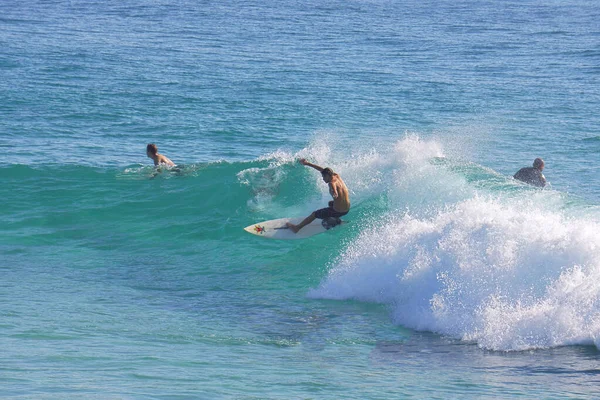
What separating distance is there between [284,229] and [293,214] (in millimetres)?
1701

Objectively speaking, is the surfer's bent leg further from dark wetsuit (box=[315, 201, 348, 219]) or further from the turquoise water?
the turquoise water

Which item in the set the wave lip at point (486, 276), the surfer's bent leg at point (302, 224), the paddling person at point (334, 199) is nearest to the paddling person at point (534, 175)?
the wave lip at point (486, 276)

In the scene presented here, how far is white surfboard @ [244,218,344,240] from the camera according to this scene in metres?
16.7

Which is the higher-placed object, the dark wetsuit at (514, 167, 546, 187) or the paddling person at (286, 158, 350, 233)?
the dark wetsuit at (514, 167, 546, 187)

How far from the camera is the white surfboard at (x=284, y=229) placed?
656 inches

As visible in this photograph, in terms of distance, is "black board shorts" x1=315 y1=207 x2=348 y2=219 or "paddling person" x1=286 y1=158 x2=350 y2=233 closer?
"paddling person" x1=286 y1=158 x2=350 y2=233

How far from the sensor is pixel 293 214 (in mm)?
18500

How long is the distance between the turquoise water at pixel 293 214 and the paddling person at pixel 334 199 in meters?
0.67

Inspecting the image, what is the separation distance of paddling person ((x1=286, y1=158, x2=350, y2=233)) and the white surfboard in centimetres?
12

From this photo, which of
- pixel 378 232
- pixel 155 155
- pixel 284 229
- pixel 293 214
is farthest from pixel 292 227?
pixel 155 155

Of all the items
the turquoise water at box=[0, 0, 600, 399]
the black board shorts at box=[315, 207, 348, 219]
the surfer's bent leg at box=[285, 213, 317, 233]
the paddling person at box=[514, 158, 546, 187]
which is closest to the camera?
the turquoise water at box=[0, 0, 600, 399]

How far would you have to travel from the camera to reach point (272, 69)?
1412 inches

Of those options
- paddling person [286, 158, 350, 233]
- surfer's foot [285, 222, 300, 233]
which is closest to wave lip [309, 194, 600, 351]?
paddling person [286, 158, 350, 233]

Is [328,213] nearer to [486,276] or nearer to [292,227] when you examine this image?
[292,227]
